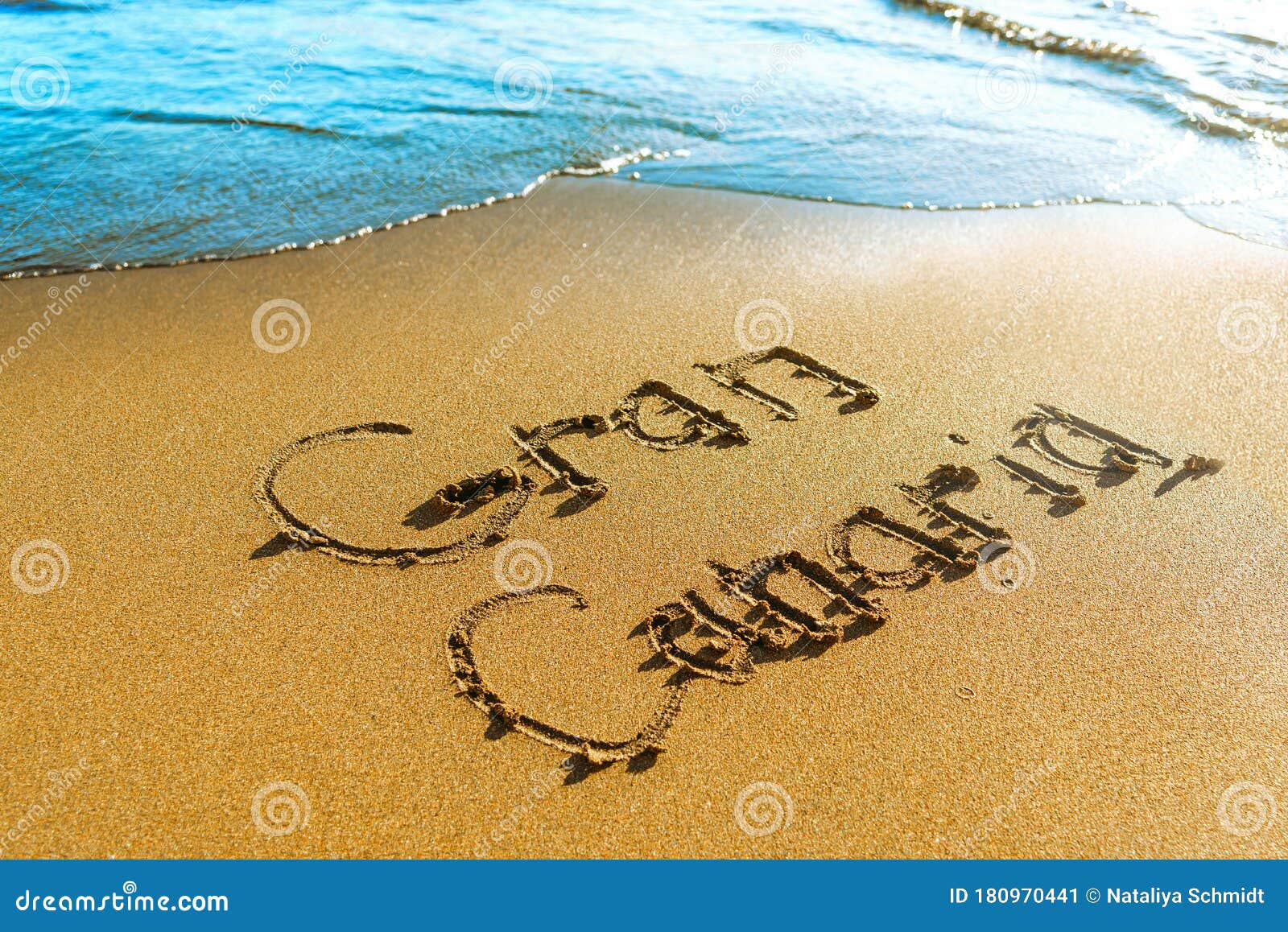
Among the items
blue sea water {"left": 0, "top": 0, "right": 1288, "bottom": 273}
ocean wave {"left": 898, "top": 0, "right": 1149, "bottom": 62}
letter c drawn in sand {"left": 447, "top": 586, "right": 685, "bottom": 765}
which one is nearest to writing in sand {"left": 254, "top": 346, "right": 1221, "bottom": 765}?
letter c drawn in sand {"left": 447, "top": 586, "right": 685, "bottom": 765}

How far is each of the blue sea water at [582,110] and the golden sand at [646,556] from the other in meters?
1.05

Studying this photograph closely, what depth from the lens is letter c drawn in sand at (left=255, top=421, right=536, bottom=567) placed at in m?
3.63

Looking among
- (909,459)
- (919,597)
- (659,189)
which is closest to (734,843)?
(919,597)

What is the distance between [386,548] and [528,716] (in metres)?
1.04

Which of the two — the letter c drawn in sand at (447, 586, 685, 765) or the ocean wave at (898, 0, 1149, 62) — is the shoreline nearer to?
the letter c drawn in sand at (447, 586, 685, 765)

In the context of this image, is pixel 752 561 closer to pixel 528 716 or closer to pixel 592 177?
pixel 528 716

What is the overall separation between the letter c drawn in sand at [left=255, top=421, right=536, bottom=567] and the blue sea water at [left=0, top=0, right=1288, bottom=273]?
225 cm

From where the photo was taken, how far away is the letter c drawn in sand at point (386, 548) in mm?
3635

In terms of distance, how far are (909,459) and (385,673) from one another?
2.45m

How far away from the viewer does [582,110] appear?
7.98m

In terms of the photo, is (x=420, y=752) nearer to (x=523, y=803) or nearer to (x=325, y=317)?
(x=523, y=803)

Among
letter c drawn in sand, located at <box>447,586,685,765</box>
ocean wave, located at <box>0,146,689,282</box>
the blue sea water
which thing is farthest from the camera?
the blue sea water

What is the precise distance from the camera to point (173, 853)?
2.60 meters

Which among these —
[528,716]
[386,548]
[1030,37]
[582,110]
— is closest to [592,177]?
[582,110]
